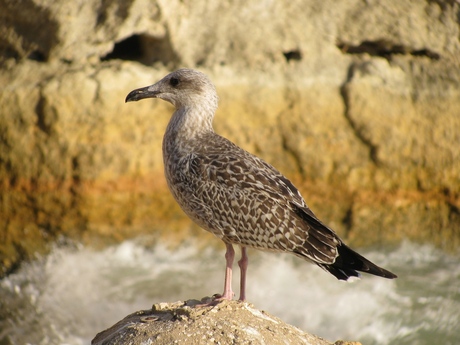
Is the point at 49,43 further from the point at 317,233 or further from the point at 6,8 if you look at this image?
the point at 317,233

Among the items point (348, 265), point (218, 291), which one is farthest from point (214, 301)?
point (218, 291)

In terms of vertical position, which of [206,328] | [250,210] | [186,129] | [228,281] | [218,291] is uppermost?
[186,129]

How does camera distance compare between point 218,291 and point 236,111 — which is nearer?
point 218,291

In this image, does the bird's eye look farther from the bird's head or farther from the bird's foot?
the bird's foot

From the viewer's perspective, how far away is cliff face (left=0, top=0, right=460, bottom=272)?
35.7 ft

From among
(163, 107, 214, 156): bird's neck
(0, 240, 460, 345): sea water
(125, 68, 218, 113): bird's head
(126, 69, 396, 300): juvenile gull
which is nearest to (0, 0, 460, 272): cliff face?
(0, 240, 460, 345): sea water

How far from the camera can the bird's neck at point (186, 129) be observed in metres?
7.22

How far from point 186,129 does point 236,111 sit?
4.02 metres

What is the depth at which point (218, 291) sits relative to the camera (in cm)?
1079

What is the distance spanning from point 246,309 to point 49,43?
6.31 meters

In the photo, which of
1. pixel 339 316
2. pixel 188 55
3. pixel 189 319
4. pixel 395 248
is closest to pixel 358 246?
pixel 395 248

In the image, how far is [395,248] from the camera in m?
11.5

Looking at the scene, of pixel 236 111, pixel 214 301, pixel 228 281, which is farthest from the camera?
pixel 236 111

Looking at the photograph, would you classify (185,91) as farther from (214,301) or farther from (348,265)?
(348,265)
